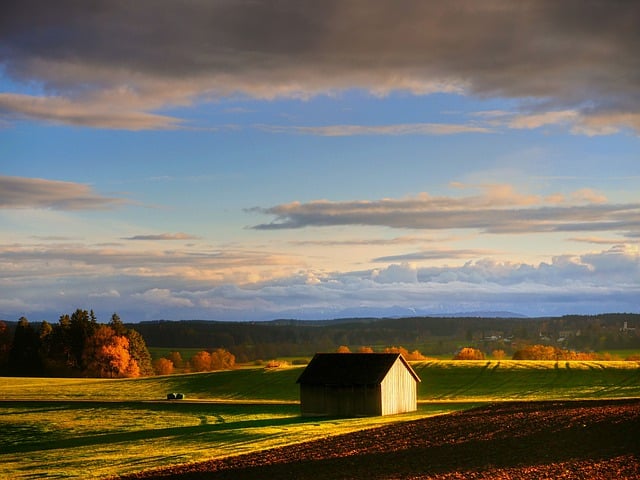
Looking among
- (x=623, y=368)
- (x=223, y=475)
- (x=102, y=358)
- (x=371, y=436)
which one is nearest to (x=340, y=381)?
(x=371, y=436)

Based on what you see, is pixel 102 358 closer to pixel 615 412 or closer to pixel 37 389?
pixel 37 389

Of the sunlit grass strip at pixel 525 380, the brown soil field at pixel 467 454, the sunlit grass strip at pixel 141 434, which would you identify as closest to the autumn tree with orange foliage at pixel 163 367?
the sunlit grass strip at pixel 525 380

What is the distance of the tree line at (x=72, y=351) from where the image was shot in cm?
13825

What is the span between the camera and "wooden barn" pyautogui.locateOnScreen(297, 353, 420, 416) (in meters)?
70.0

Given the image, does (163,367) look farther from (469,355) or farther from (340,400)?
(340,400)

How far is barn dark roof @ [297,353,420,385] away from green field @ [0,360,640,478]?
3692 mm

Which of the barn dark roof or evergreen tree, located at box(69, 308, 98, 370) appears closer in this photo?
the barn dark roof

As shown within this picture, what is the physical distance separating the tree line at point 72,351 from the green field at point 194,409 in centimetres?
2319

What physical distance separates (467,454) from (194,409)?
4322 cm

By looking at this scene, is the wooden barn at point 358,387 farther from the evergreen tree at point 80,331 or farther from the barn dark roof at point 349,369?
the evergreen tree at point 80,331

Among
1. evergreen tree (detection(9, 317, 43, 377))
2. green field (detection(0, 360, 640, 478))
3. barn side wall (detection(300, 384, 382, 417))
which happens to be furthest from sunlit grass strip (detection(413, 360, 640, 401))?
evergreen tree (detection(9, 317, 43, 377))

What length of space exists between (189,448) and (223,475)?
12.7 metres

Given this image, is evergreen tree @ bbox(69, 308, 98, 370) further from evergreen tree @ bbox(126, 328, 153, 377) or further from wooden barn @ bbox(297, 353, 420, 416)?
wooden barn @ bbox(297, 353, 420, 416)

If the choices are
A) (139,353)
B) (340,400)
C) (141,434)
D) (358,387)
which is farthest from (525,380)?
(139,353)
